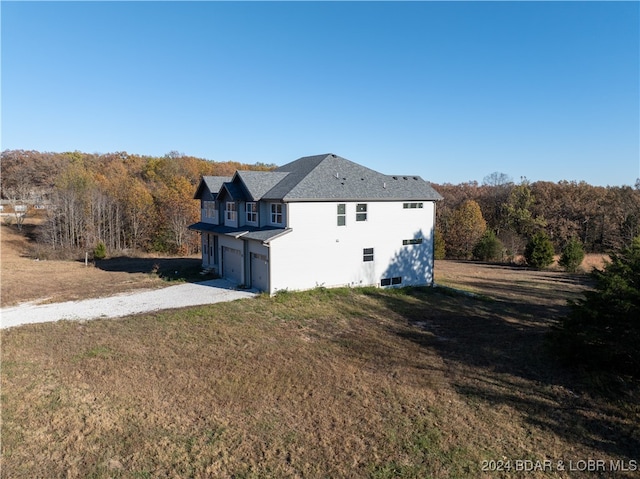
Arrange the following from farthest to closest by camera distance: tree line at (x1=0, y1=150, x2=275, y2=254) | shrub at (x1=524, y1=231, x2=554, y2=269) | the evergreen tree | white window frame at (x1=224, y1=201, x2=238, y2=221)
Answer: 1. the evergreen tree
2. tree line at (x1=0, y1=150, x2=275, y2=254)
3. shrub at (x1=524, y1=231, x2=554, y2=269)
4. white window frame at (x1=224, y1=201, x2=238, y2=221)

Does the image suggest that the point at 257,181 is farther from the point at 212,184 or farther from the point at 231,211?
the point at 212,184

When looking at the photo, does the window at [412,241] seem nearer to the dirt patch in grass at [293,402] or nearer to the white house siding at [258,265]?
the dirt patch in grass at [293,402]

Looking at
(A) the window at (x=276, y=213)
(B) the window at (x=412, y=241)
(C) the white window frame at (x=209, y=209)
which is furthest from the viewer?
(C) the white window frame at (x=209, y=209)

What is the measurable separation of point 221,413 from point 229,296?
11070 mm

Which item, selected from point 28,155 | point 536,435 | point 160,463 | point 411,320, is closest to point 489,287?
point 411,320

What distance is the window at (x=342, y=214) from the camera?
837 inches

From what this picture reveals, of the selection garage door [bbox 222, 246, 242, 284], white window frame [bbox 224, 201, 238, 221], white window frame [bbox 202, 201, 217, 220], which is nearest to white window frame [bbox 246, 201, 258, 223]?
white window frame [bbox 224, 201, 238, 221]

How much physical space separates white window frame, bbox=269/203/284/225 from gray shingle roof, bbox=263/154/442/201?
1.71 feet

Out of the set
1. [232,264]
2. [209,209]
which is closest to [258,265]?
[232,264]

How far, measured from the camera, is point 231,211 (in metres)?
24.4

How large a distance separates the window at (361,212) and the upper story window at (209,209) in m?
10.0

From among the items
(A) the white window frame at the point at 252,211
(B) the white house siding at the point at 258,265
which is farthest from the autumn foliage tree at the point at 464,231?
(B) the white house siding at the point at 258,265

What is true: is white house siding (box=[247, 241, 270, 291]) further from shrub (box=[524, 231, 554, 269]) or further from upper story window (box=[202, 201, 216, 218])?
shrub (box=[524, 231, 554, 269])

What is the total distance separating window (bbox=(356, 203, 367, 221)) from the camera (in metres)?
21.8
